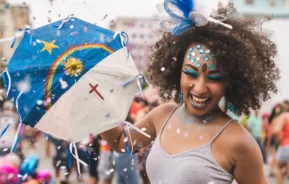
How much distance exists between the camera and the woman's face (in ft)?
7.89

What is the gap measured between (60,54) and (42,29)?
17cm

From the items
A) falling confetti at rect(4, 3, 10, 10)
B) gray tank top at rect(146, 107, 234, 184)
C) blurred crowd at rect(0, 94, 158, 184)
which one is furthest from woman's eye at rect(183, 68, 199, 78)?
Result: falling confetti at rect(4, 3, 10, 10)

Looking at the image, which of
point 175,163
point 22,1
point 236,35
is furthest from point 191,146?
point 22,1

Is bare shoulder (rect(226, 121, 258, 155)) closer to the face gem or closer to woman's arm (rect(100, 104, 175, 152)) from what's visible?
the face gem

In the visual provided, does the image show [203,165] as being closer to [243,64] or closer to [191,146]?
[191,146]

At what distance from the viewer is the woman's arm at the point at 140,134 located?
2750 mm

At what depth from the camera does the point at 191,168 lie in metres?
2.33

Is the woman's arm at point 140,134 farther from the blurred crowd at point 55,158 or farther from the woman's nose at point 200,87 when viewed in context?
the woman's nose at point 200,87

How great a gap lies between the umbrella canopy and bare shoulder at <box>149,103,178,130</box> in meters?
0.29

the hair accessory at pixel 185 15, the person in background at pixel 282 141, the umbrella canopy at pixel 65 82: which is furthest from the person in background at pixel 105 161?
the hair accessory at pixel 185 15

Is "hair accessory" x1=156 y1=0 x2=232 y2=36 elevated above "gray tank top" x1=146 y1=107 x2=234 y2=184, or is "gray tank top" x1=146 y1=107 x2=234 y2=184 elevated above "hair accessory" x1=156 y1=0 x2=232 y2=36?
"hair accessory" x1=156 y1=0 x2=232 y2=36

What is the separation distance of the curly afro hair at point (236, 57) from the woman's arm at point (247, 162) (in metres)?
0.24

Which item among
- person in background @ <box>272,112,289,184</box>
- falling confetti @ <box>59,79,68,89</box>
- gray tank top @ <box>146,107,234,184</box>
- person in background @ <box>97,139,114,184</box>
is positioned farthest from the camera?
→ person in background @ <box>272,112,289,184</box>

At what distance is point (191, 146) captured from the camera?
2.43m
